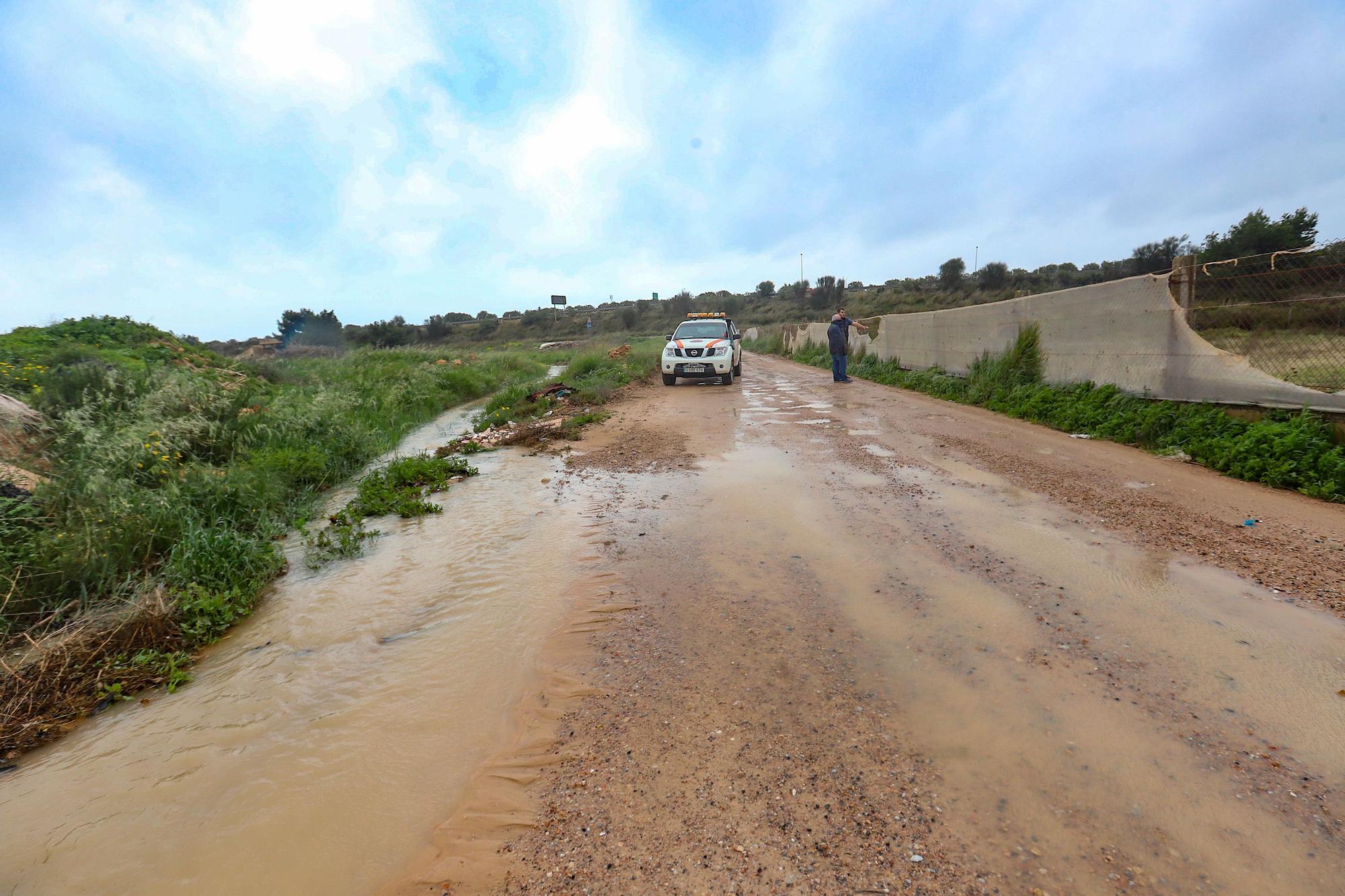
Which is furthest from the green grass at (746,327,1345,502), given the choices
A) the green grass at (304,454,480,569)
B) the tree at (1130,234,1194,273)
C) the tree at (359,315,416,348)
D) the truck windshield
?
the tree at (359,315,416,348)

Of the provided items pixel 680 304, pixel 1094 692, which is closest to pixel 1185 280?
pixel 1094 692

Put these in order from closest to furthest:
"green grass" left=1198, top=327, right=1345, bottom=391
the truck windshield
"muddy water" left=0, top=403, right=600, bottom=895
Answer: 1. "muddy water" left=0, top=403, right=600, bottom=895
2. "green grass" left=1198, top=327, right=1345, bottom=391
3. the truck windshield

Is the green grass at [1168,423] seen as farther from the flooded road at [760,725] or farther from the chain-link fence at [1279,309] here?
the flooded road at [760,725]

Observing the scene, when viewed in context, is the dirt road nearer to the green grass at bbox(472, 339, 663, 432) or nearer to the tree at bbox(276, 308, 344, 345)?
the green grass at bbox(472, 339, 663, 432)

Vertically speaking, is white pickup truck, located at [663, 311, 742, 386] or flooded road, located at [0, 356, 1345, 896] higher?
white pickup truck, located at [663, 311, 742, 386]

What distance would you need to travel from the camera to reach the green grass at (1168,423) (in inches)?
222

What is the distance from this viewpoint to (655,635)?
11.5 feet

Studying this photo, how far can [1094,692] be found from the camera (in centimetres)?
279

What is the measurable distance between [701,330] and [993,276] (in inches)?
1508

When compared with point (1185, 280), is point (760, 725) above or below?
below

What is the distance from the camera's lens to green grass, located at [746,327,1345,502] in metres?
5.65

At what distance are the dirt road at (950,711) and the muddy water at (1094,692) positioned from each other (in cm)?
1

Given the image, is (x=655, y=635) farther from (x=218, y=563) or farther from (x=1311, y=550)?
(x=1311, y=550)

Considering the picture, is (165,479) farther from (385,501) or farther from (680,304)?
(680,304)
